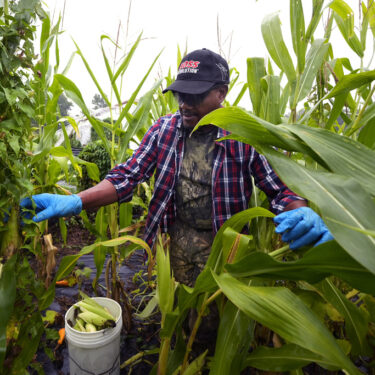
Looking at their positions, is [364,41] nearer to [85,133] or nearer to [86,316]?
[86,316]

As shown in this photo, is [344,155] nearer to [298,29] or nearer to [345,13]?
[298,29]

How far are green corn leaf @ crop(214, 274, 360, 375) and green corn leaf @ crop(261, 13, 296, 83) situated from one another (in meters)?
0.65

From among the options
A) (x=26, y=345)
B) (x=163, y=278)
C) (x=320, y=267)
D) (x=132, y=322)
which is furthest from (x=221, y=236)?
(x=132, y=322)

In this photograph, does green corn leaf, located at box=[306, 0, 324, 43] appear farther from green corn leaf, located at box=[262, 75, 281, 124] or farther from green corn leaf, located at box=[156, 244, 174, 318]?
green corn leaf, located at box=[156, 244, 174, 318]

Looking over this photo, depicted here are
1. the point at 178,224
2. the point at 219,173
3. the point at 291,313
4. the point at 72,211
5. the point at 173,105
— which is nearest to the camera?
the point at 291,313

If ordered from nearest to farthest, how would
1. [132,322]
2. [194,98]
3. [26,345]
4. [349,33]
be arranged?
[26,345] < [349,33] < [194,98] < [132,322]

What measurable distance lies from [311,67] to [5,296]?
0.95 m

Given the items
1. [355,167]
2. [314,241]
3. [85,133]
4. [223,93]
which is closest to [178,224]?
[223,93]

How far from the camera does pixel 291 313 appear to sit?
1.67 feet

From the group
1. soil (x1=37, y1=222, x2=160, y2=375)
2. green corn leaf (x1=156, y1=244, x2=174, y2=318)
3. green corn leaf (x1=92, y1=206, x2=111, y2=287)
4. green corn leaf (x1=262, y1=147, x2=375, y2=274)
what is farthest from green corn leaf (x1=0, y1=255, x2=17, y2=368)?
green corn leaf (x1=92, y1=206, x2=111, y2=287)

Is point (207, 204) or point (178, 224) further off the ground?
point (207, 204)

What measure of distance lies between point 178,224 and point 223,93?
0.67 meters

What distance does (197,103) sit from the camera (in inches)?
45.5

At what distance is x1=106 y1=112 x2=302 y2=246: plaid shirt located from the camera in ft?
3.79
